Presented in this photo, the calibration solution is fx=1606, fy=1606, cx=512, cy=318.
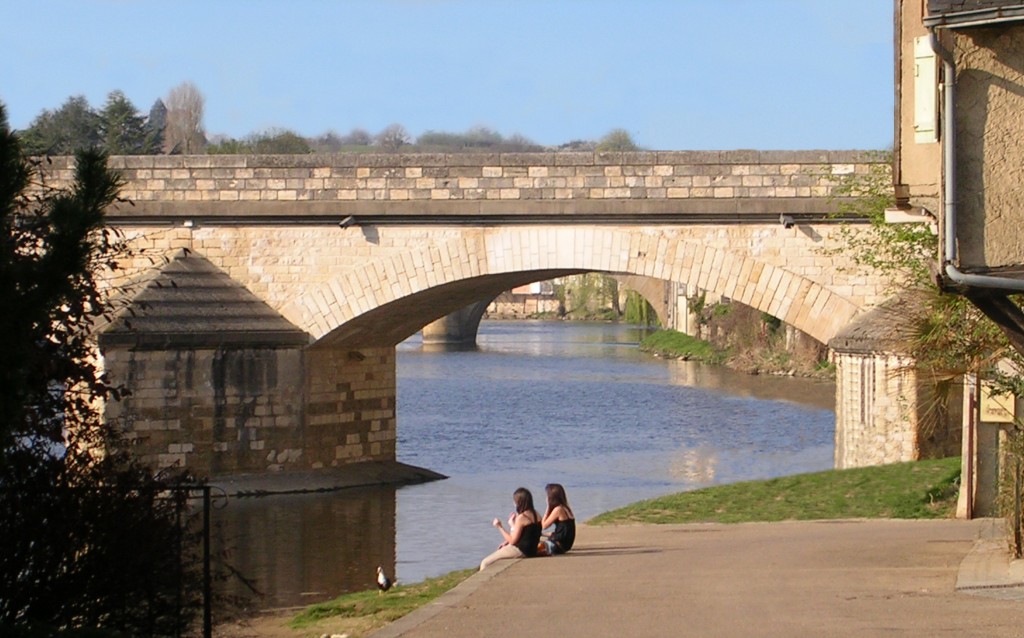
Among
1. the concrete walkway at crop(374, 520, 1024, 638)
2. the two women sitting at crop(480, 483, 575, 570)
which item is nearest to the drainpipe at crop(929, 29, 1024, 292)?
the concrete walkway at crop(374, 520, 1024, 638)

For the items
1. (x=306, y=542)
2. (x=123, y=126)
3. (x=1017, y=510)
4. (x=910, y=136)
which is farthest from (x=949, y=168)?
(x=123, y=126)

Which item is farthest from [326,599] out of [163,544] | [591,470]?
[591,470]

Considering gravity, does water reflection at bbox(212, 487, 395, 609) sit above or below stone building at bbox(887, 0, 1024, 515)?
below

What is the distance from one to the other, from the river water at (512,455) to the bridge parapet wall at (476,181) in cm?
355

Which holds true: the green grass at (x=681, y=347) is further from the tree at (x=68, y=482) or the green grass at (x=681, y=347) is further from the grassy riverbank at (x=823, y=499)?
the tree at (x=68, y=482)

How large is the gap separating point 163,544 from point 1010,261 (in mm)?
4755

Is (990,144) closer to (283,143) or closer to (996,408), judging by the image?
(996,408)

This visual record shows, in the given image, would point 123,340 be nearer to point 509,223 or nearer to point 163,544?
point 509,223

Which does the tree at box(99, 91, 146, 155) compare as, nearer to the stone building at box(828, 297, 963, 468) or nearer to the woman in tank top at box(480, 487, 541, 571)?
the stone building at box(828, 297, 963, 468)

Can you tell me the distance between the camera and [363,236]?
19531mm

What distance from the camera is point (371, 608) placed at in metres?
9.98

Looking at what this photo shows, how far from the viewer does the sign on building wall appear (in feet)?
37.8

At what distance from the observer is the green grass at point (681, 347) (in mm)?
49281

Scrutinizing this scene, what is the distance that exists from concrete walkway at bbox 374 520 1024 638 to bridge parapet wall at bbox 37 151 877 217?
6.76 meters
